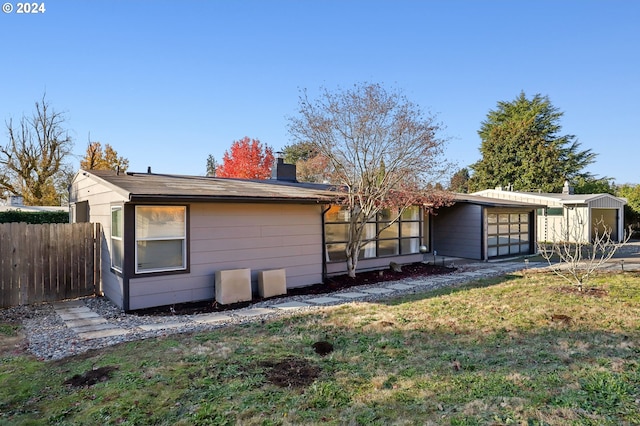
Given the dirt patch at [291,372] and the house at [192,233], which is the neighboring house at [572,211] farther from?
the dirt patch at [291,372]

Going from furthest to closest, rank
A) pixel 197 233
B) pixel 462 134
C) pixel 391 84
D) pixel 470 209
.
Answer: pixel 470 209 → pixel 462 134 → pixel 391 84 → pixel 197 233

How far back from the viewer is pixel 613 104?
18125 millimetres

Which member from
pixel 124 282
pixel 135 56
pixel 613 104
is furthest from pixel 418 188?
pixel 613 104

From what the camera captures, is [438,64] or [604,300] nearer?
[604,300]

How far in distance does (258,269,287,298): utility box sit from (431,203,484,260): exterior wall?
28.0ft

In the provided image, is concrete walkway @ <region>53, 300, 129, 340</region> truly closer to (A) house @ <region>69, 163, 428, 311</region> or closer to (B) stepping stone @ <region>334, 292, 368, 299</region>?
(A) house @ <region>69, 163, 428, 311</region>

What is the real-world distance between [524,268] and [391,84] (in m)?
6.91

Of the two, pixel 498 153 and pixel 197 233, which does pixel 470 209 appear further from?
pixel 498 153

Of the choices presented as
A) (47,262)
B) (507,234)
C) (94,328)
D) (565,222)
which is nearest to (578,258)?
(507,234)

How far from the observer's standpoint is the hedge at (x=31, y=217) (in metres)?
14.0

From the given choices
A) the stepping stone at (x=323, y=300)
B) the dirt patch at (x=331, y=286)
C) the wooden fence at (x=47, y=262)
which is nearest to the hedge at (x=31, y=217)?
the wooden fence at (x=47, y=262)

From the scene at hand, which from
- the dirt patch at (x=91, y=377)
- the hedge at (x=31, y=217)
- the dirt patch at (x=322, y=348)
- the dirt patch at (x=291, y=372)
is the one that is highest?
the hedge at (x=31, y=217)

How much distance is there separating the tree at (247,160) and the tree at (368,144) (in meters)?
19.5

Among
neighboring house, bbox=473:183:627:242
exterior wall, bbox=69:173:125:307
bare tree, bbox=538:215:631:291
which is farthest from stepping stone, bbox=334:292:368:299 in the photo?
neighboring house, bbox=473:183:627:242
